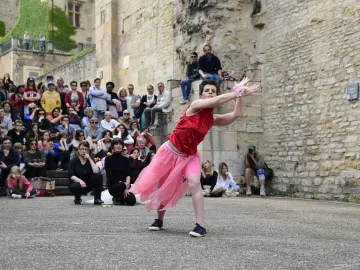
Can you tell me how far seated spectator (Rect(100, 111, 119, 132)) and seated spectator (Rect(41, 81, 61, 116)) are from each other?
1708mm

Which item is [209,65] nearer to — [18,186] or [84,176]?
[84,176]

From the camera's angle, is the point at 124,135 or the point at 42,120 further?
the point at 42,120

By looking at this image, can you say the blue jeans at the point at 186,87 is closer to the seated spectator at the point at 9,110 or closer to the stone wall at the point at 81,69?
the seated spectator at the point at 9,110

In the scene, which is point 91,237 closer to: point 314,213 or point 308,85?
point 314,213

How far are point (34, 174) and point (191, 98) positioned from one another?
15.6 feet

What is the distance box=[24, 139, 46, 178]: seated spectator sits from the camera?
13500mm

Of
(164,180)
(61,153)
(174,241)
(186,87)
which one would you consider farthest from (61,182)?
(174,241)

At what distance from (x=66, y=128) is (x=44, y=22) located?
29172 mm

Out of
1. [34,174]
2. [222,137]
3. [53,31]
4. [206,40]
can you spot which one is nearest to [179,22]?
[206,40]

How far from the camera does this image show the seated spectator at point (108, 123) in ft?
50.6

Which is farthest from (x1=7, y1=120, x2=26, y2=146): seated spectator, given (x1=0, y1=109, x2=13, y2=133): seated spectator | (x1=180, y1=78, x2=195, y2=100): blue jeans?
(x1=180, y1=78, x2=195, y2=100): blue jeans

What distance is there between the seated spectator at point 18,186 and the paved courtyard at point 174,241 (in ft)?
11.5

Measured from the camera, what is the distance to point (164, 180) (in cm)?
659

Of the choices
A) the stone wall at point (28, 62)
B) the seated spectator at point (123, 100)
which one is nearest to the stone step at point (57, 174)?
the seated spectator at point (123, 100)
